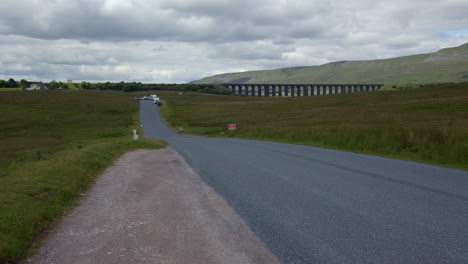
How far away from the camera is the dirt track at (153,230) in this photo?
6.70 metres

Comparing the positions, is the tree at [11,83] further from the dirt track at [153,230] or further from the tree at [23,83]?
the dirt track at [153,230]

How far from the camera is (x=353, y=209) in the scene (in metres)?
9.21

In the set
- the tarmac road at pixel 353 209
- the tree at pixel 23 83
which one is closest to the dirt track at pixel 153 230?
the tarmac road at pixel 353 209

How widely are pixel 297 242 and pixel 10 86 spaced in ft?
656

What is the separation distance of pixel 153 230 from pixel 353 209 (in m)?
4.32

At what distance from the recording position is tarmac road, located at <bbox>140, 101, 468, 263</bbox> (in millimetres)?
6675

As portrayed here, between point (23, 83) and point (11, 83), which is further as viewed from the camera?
point (23, 83)

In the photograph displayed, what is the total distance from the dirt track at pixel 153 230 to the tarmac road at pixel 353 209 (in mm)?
474

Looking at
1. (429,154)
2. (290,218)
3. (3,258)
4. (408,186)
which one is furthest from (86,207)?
(429,154)

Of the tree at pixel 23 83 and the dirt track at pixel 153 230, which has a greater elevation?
the tree at pixel 23 83

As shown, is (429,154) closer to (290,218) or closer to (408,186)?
(408,186)

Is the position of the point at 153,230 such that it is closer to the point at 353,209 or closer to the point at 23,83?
the point at 353,209

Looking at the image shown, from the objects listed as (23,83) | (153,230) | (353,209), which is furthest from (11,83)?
(353,209)

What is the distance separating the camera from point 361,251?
6.67 meters
